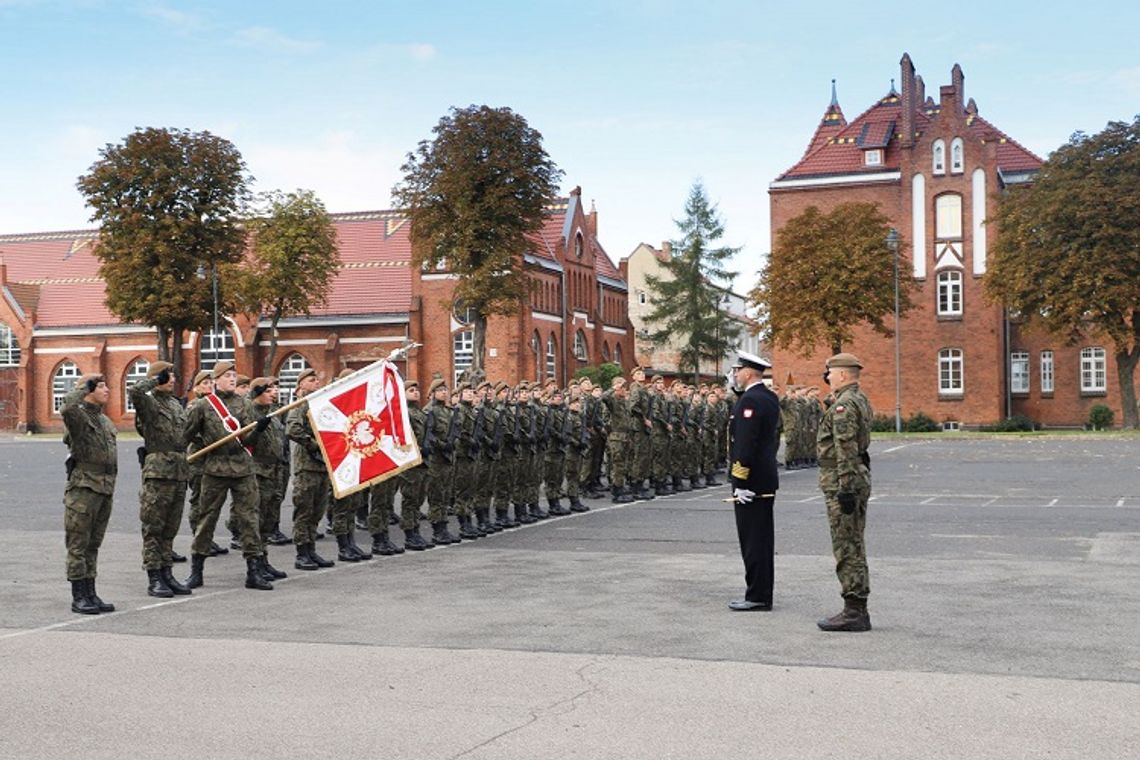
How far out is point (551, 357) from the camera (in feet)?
238

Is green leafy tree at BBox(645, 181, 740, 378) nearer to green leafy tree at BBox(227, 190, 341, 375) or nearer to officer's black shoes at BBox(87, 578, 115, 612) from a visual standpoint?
green leafy tree at BBox(227, 190, 341, 375)

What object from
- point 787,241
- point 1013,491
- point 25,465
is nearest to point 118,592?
point 1013,491

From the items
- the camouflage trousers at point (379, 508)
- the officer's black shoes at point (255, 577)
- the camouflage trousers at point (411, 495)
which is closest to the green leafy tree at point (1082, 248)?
the camouflage trousers at point (411, 495)

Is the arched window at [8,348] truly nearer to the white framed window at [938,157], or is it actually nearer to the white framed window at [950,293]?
the white framed window at [950,293]

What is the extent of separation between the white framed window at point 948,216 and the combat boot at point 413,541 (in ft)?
170

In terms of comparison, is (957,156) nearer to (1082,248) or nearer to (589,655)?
(1082,248)

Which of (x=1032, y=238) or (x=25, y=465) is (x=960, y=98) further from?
(x=25, y=465)

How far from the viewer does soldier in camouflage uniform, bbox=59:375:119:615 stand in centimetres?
1056

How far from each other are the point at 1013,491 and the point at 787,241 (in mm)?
34530

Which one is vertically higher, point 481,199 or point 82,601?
point 481,199

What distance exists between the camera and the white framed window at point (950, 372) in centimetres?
6291

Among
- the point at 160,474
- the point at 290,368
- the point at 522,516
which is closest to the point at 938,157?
the point at 290,368

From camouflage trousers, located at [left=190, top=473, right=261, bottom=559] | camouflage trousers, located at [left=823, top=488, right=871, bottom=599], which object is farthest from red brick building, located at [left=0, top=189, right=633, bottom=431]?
camouflage trousers, located at [left=823, top=488, right=871, bottom=599]

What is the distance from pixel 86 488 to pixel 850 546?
20.1ft
